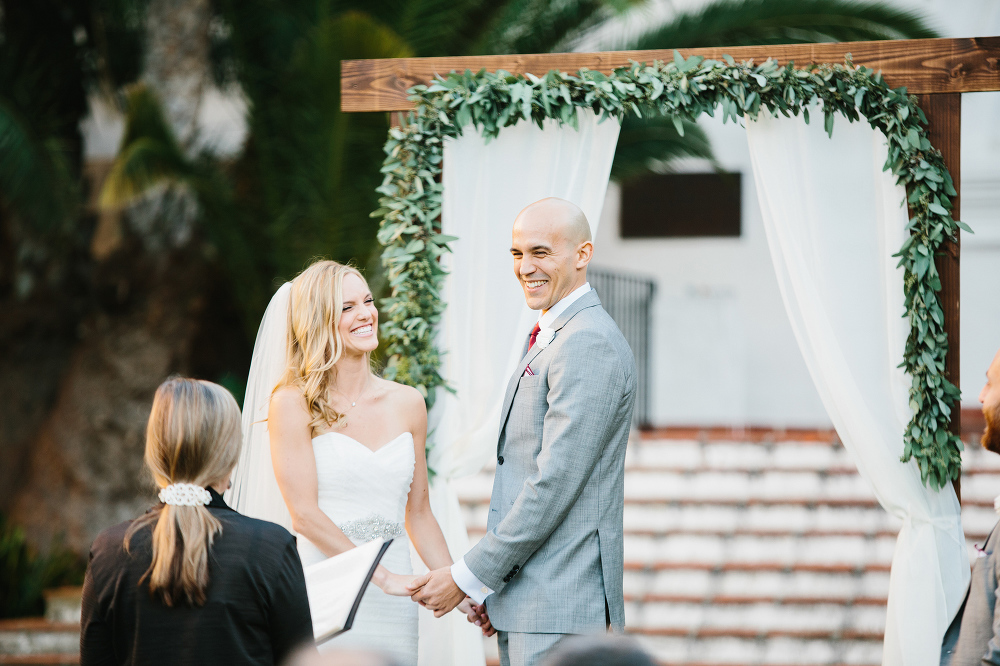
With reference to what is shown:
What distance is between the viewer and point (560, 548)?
9.24 ft

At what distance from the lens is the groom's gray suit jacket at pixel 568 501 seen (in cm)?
275

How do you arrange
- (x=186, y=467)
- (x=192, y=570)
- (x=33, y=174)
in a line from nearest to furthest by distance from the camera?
(x=192, y=570) → (x=186, y=467) → (x=33, y=174)

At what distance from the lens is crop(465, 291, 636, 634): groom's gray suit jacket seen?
9.04 ft

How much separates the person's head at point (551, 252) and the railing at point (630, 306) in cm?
703

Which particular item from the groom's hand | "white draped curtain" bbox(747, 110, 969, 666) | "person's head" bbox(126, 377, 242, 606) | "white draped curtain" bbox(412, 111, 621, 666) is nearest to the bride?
the groom's hand

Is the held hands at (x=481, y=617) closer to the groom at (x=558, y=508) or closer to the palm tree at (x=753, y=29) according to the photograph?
the groom at (x=558, y=508)

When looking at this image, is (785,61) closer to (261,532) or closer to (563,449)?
(563,449)

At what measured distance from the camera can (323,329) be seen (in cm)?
321

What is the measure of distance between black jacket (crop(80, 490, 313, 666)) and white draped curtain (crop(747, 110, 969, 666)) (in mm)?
2731

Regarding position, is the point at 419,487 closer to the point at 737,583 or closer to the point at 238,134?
the point at 737,583

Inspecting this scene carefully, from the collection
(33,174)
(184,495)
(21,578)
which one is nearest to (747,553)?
(184,495)

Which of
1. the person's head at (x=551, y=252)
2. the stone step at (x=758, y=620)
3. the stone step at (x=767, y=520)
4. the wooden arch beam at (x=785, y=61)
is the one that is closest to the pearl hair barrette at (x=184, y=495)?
the person's head at (x=551, y=252)

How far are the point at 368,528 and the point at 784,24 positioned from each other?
5.29 metres

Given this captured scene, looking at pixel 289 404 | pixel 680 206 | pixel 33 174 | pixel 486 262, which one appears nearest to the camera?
pixel 289 404
